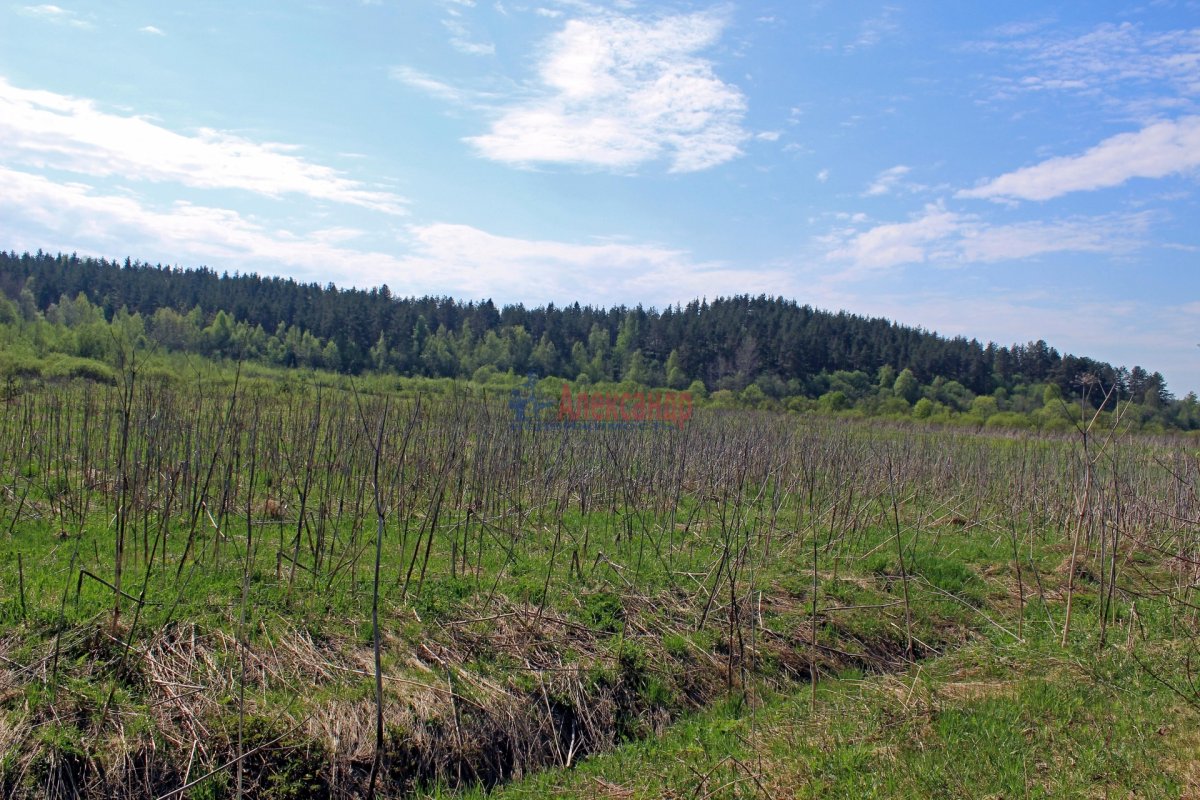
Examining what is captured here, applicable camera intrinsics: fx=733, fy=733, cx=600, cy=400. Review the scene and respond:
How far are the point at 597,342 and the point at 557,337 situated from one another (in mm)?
3010

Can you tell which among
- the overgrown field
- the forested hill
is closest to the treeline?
the forested hill

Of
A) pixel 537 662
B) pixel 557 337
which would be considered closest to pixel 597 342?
pixel 557 337

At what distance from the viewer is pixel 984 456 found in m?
12.8

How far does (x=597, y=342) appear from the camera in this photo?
1965 inches

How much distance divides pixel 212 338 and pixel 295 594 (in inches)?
1219

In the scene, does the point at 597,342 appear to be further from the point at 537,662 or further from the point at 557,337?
the point at 537,662

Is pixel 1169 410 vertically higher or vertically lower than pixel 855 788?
higher

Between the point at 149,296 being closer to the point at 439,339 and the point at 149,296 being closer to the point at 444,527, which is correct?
the point at 439,339

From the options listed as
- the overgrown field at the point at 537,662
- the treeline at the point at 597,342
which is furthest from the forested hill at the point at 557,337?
the overgrown field at the point at 537,662

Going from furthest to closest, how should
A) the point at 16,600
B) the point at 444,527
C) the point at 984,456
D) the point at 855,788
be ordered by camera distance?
the point at 984,456
the point at 444,527
the point at 16,600
the point at 855,788

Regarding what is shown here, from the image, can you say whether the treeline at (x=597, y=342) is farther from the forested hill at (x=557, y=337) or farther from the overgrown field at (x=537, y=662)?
the overgrown field at (x=537, y=662)

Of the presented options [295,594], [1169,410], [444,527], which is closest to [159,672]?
[295,594]

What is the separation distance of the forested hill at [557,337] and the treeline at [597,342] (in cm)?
13

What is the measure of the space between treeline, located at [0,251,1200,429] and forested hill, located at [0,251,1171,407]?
0.13 metres
